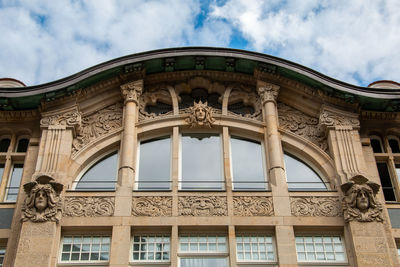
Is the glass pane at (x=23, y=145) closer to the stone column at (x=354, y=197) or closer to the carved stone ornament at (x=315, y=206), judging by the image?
the carved stone ornament at (x=315, y=206)

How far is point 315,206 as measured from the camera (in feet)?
52.9

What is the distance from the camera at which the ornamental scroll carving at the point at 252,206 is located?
1591 centimetres

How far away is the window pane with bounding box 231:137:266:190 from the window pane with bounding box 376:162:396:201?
12.2ft

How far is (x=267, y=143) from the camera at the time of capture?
17844 mm

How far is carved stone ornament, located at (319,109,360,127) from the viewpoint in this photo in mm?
18062

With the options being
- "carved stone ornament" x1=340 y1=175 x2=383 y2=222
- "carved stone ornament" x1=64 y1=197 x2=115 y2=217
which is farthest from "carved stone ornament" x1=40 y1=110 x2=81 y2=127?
"carved stone ornament" x1=340 y1=175 x2=383 y2=222

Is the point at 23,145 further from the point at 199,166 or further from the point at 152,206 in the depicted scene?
the point at 199,166

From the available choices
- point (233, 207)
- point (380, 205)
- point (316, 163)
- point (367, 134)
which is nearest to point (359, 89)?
point (367, 134)

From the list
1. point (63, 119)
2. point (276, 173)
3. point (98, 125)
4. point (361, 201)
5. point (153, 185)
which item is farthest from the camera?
point (98, 125)

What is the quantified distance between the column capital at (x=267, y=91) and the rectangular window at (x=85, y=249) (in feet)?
22.7

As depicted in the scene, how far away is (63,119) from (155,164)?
10.7 ft

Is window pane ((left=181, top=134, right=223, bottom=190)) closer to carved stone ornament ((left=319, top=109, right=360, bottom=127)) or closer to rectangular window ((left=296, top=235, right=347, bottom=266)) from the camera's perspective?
rectangular window ((left=296, top=235, right=347, bottom=266))

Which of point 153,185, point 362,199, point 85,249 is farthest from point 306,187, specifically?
point 85,249

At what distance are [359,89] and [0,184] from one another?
1155 cm
